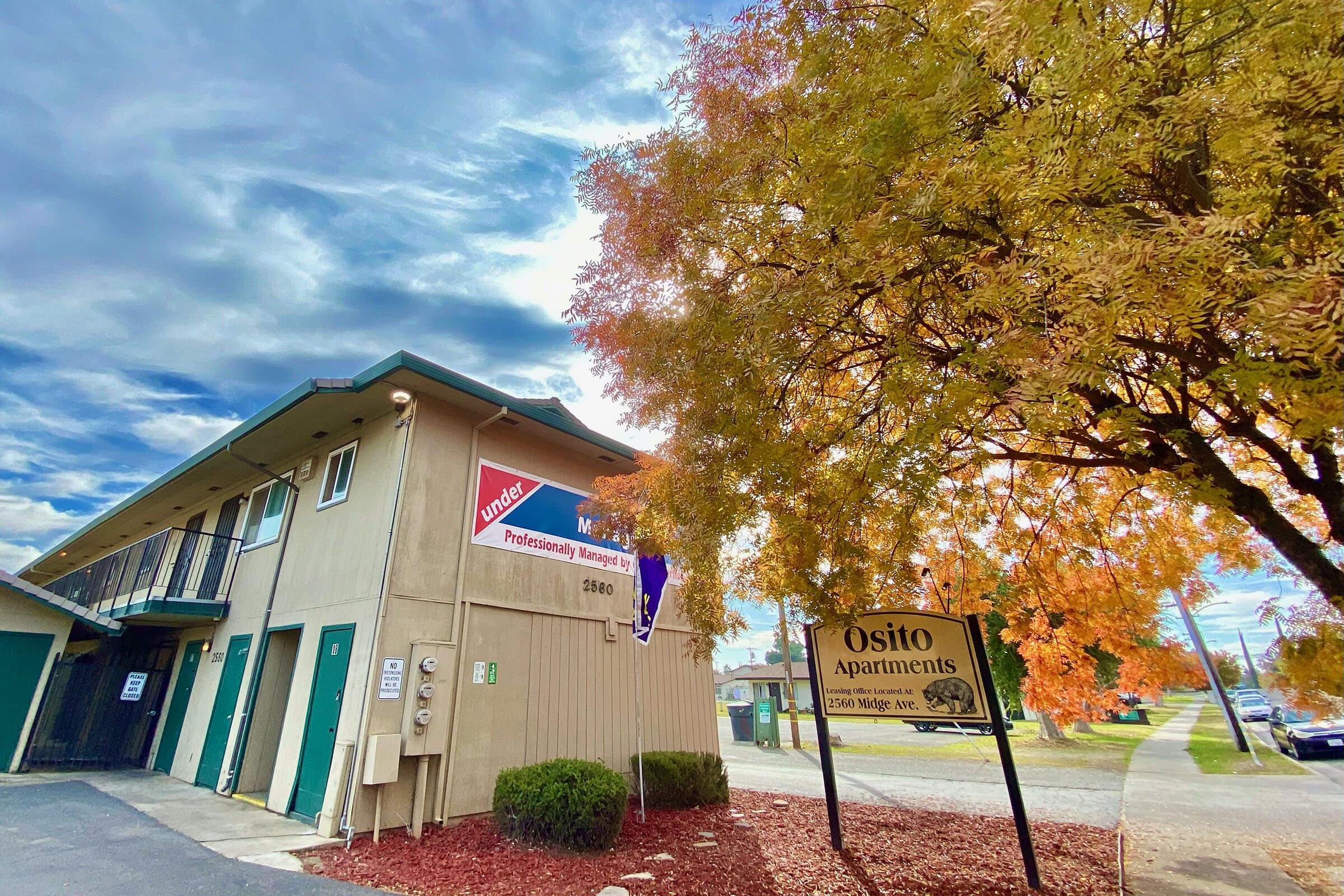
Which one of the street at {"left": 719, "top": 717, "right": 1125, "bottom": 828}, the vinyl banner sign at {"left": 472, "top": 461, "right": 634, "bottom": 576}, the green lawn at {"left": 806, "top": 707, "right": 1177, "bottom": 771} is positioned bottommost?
the green lawn at {"left": 806, "top": 707, "right": 1177, "bottom": 771}

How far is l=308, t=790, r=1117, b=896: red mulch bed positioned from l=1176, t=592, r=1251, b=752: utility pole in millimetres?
12141

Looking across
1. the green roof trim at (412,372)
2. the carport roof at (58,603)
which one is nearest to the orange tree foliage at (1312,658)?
the green roof trim at (412,372)

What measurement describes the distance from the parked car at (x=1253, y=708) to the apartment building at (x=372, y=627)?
30.3 metres

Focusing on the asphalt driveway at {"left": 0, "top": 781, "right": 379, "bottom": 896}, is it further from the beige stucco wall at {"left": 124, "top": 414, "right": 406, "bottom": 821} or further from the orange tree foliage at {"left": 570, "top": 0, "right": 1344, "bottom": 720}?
the orange tree foliage at {"left": 570, "top": 0, "right": 1344, "bottom": 720}

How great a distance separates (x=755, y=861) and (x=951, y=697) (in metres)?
2.50

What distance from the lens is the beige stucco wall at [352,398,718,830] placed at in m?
6.71

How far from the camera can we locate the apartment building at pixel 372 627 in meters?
6.62

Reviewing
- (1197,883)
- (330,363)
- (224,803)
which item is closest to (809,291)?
(1197,883)

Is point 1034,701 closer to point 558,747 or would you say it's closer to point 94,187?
point 558,747

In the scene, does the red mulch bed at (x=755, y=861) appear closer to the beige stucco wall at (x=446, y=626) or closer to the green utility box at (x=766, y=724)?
the beige stucco wall at (x=446, y=626)

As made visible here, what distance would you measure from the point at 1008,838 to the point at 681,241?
725 cm

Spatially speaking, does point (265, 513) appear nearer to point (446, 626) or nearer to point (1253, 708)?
point (446, 626)

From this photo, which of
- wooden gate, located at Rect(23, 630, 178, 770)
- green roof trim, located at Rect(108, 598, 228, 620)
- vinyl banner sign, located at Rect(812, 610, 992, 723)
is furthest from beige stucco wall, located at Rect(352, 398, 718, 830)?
wooden gate, located at Rect(23, 630, 178, 770)

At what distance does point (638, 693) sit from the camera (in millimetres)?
7715
